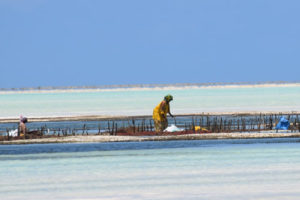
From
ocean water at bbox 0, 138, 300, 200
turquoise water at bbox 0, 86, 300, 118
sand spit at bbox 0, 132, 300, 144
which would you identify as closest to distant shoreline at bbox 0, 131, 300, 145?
sand spit at bbox 0, 132, 300, 144

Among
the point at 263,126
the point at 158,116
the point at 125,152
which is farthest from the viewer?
the point at 263,126

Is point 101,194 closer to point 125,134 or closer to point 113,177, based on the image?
point 113,177

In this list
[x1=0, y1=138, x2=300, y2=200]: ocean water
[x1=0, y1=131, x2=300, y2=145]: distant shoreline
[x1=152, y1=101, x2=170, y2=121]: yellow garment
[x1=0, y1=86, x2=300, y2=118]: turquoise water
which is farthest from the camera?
[x1=0, y1=86, x2=300, y2=118]: turquoise water

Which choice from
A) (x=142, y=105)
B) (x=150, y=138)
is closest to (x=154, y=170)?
(x=150, y=138)

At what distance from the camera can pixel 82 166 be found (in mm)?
20297

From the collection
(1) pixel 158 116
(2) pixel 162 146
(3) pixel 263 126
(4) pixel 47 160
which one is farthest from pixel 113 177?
(3) pixel 263 126

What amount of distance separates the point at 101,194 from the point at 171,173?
304 centimetres

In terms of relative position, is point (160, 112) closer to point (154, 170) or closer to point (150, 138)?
point (150, 138)

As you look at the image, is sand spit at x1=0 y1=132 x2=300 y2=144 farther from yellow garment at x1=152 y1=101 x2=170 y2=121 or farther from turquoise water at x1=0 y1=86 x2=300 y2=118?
turquoise water at x1=0 y1=86 x2=300 y2=118

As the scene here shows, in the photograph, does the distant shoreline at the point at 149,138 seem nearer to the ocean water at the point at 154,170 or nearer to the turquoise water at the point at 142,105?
the ocean water at the point at 154,170

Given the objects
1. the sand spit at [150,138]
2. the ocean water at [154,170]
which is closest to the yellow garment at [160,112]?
the sand spit at [150,138]

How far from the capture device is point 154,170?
19.1 m

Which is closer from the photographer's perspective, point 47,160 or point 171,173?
point 171,173

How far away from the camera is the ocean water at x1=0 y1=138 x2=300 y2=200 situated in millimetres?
15867
